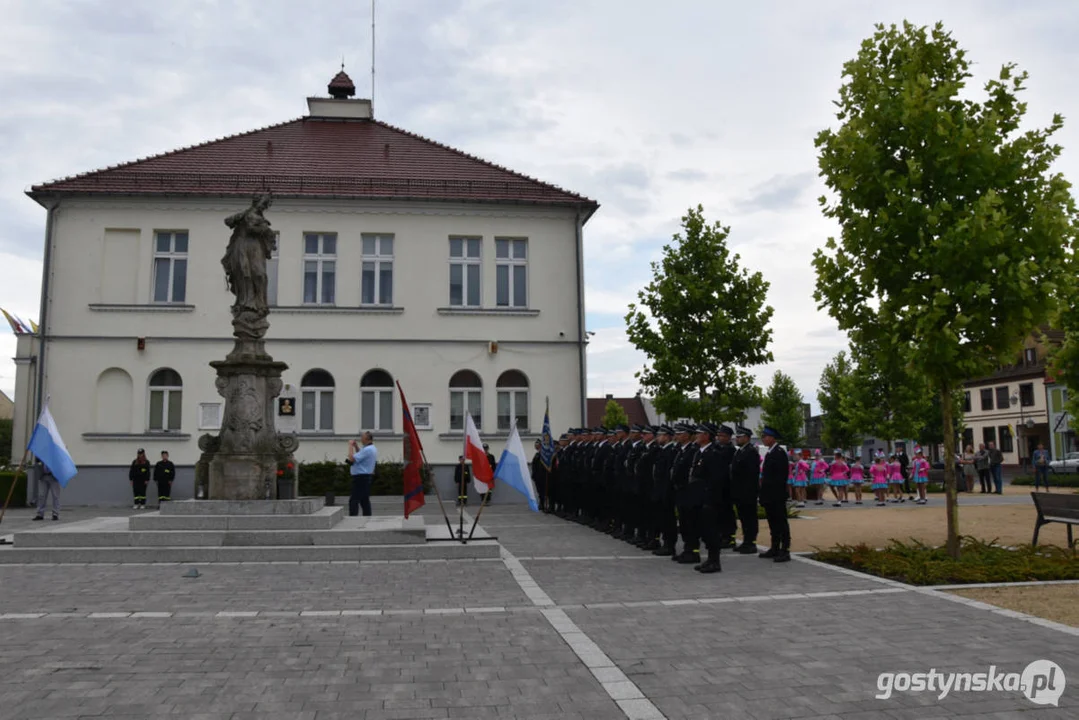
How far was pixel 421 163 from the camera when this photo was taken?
89.9 ft

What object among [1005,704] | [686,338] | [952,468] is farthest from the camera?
[686,338]

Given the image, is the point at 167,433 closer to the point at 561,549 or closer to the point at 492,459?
the point at 492,459

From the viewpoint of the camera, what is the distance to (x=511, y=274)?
25734mm

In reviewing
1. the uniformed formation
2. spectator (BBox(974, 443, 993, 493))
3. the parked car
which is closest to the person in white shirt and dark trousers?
the uniformed formation

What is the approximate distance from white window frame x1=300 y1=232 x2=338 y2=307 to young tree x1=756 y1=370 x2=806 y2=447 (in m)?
42.1

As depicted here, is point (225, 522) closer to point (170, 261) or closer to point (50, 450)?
point (50, 450)

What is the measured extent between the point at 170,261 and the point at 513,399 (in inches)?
438

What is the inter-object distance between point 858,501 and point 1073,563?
14.6m

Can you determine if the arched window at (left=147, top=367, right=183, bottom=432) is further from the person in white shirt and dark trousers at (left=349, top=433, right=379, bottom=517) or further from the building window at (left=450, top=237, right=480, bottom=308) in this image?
the person in white shirt and dark trousers at (left=349, top=433, right=379, bottom=517)

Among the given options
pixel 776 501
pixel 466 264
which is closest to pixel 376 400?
pixel 466 264

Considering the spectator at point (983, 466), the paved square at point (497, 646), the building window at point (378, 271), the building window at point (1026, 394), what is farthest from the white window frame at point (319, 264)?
the building window at point (1026, 394)

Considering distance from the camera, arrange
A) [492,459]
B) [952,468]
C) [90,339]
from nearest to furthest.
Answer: [952,468]
[492,459]
[90,339]

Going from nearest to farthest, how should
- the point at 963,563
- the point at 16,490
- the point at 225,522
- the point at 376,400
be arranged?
the point at 963,563
the point at 225,522
the point at 16,490
the point at 376,400

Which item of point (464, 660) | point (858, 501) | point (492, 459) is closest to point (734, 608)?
point (464, 660)
